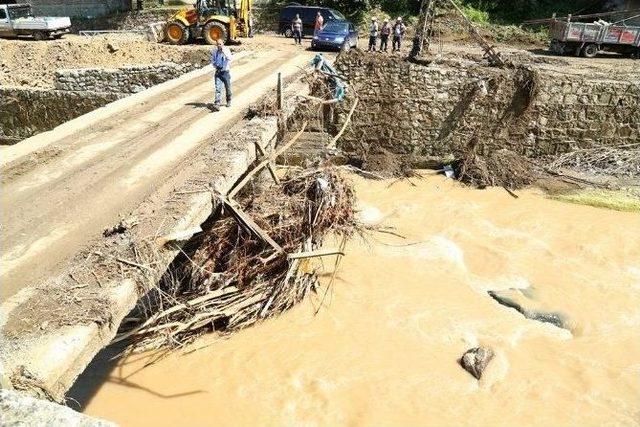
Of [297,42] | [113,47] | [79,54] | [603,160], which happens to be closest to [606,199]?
[603,160]

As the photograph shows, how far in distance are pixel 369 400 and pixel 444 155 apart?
977cm

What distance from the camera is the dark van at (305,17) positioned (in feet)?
74.8

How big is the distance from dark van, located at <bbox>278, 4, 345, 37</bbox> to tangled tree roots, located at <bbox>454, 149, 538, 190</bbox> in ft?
38.7

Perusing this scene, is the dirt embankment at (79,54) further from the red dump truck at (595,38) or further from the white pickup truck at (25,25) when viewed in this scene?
the red dump truck at (595,38)

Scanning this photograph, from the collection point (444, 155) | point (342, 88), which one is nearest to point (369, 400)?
point (342, 88)

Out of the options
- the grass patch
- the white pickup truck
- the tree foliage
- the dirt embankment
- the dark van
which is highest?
the tree foliage

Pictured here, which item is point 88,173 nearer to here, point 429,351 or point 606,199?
point 429,351

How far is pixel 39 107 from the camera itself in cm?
1579

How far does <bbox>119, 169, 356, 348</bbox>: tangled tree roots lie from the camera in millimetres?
7672

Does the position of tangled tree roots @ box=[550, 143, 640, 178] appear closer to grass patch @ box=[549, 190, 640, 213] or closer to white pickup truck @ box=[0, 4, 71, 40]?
grass patch @ box=[549, 190, 640, 213]

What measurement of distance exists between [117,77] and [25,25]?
6945 millimetres

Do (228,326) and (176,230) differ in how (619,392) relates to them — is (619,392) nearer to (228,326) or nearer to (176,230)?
(228,326)

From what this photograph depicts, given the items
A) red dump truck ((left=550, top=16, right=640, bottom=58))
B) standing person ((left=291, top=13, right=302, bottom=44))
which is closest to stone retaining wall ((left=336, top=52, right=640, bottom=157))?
red dump truck ((left=550, top=16, right=640, bottom=58))

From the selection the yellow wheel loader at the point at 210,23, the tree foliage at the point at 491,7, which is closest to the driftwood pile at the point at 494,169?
the yellow wheel loader at the point at 210,23
